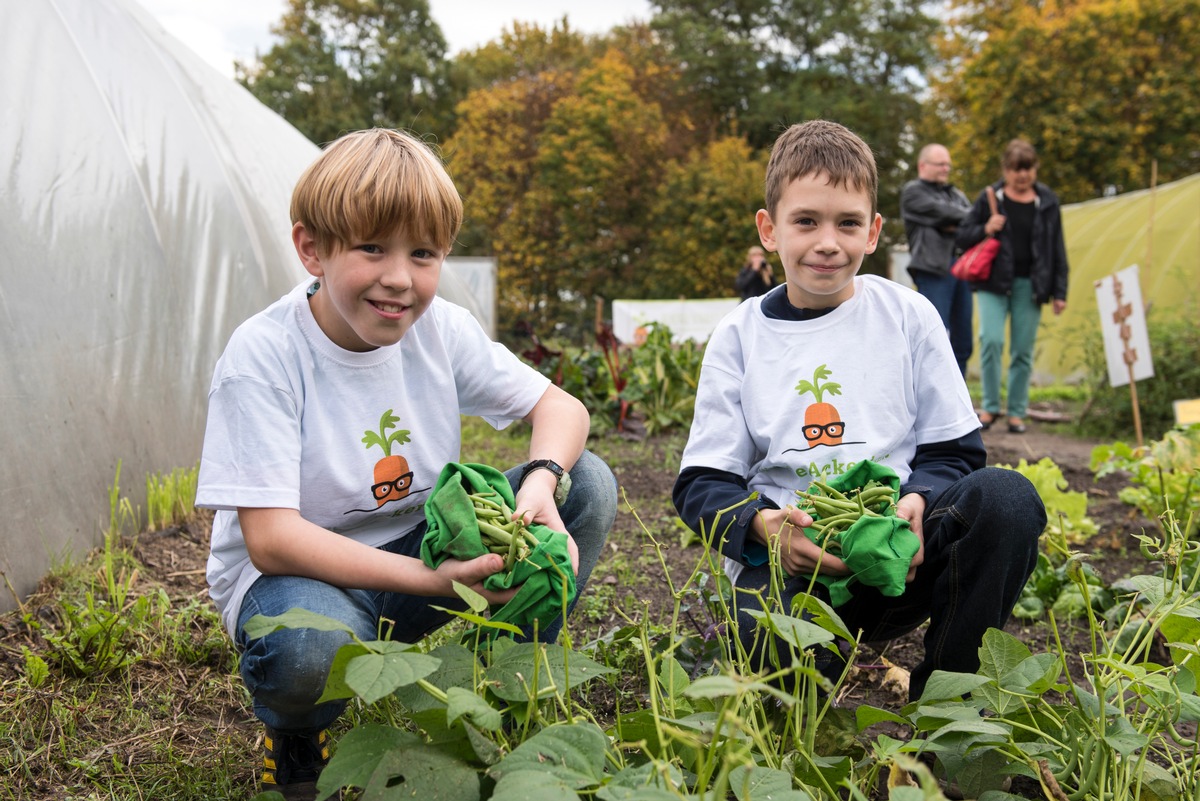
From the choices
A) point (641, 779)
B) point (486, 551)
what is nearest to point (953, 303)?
point (486, 551)

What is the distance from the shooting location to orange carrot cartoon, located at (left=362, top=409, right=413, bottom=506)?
1.66 meters

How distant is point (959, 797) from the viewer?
146 cm

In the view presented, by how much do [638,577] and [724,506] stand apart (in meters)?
1.10

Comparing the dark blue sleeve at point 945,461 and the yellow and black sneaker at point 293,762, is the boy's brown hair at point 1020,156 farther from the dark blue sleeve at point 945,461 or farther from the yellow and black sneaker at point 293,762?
the yellow and black sneaker at point 293,762

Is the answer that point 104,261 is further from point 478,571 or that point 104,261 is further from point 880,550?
point 880,550

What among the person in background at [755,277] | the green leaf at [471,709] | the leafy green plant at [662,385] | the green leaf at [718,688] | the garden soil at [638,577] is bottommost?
the garden soil at [638,577]

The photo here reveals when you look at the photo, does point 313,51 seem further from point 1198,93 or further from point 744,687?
point 744,687

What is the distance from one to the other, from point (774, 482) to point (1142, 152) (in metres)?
17.2

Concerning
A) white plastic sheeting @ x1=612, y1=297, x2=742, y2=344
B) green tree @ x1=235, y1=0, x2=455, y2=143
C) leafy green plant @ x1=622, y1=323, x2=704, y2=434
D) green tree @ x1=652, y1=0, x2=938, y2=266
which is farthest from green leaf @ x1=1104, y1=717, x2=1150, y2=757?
green tree @ x1=235, y1=0, x2=455, y2=143

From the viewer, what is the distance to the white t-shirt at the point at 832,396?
182 centimetres

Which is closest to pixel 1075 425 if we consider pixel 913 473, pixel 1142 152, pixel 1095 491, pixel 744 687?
pixel 1095 491

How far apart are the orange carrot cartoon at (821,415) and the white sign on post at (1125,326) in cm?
361

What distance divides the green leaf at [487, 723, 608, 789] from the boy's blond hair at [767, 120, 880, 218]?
1.15 m

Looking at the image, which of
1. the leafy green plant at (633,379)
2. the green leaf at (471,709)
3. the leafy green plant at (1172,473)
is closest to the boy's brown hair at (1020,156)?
the leafy green plant at (633,379)
